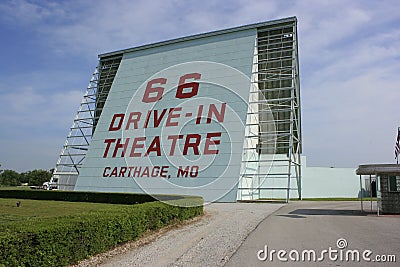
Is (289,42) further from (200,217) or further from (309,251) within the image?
(309,251)

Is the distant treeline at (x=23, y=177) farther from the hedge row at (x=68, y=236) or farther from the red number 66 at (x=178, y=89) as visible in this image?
the hedge row at (x=68, y=236)

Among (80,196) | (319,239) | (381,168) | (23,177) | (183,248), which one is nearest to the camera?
(183,248)

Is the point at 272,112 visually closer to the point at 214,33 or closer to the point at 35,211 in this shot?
the point at 214,33

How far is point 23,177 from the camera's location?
98375mm

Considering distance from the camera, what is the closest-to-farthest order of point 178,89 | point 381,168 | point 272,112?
point 381,168 < point 272,112 < point 178,89

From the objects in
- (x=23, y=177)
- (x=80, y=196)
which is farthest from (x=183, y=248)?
(x=23, y=177)

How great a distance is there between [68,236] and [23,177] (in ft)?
340

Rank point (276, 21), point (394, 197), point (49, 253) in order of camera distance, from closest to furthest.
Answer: point (49, 253) → point (394, 197) → point (276, 21)

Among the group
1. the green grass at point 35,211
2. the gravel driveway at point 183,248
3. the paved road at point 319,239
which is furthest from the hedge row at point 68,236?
the paved road at point 319,239

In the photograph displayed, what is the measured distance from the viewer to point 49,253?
21.4 ft

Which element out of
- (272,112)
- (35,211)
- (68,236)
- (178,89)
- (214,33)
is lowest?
(35,211)

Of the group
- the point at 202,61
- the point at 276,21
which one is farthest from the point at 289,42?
the point at 202,61

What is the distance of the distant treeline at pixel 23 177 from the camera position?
78.9 meters

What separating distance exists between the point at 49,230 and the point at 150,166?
23185mm
